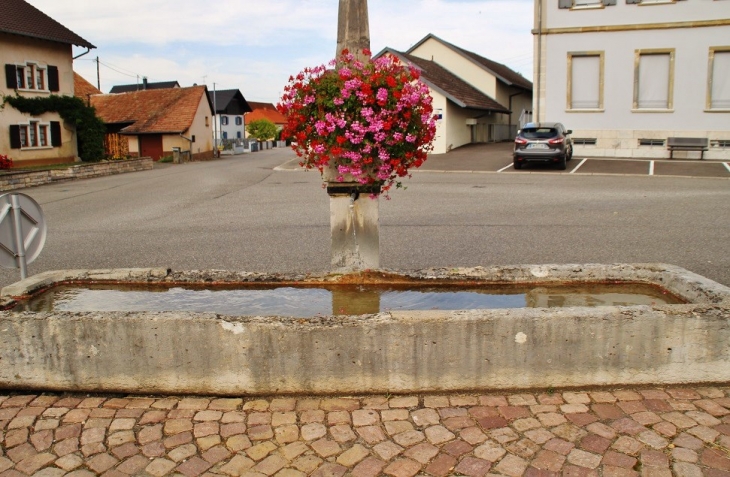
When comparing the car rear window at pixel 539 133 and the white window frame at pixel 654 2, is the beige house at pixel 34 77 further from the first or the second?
the white window frame at pixel 654 2

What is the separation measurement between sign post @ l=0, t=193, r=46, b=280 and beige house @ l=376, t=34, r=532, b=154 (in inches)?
1193

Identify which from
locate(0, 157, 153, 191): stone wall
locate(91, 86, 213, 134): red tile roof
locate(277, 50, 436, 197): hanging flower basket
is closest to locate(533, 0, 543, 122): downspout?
locate(0, 157, 153, 191): stone wall

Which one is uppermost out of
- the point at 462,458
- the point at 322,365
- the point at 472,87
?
the point at 472,87

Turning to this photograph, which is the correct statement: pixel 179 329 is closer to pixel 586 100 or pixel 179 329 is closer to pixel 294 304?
pixel 294 304

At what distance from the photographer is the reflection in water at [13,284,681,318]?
5273mm

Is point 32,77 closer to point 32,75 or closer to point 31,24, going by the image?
point 32,75

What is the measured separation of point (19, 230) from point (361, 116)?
9.52 feet

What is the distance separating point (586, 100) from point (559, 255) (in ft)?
76.3

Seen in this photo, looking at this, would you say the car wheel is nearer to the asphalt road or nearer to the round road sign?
the asphalt road

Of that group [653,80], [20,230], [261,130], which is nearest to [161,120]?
[653,80]

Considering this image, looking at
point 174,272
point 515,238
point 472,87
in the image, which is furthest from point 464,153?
point 174,272

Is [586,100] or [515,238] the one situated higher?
[586,100]

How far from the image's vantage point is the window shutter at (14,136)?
104 ft

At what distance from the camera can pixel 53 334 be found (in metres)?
4.45
